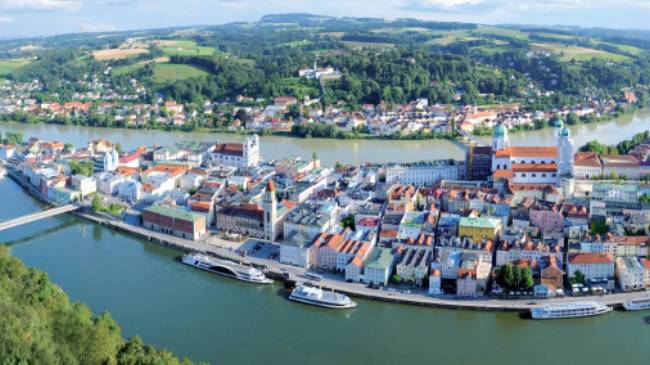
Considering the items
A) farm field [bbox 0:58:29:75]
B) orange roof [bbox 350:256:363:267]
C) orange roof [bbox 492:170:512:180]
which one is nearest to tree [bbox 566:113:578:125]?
orange roof [bbox 492:170:512:180]

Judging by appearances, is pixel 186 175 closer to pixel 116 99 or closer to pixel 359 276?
pixel 359 276

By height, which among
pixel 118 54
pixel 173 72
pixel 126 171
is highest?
pixel 118 54

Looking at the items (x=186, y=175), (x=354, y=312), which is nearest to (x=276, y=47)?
(x=186, y=175)

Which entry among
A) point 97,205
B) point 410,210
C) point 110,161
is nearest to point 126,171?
point 110,161

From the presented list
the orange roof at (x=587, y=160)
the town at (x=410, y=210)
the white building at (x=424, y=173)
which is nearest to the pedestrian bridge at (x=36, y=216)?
the town at (x=410, y=210)

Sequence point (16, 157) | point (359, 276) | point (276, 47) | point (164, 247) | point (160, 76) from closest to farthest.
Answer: point (359, 276) → point (164, 247) → point (16, 157) → point (160, 76) → point (276, 47)

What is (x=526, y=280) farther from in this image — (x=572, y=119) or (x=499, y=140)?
(x=572, y=119)
